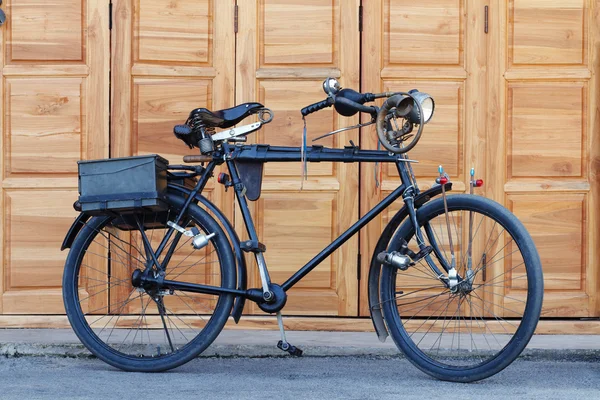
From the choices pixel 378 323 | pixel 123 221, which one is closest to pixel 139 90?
pixel 123 221

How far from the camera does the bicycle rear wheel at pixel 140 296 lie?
3.95 metres

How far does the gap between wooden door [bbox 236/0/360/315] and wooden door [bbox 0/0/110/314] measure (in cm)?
81

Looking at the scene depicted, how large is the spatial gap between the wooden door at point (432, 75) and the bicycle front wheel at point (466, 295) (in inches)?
13.6

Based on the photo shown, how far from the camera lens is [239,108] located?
3994 millimetres

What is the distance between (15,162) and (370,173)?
192cm

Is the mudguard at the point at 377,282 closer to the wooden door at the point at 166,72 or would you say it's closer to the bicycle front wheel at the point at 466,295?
the bicycle front wheel at the point at 466,295

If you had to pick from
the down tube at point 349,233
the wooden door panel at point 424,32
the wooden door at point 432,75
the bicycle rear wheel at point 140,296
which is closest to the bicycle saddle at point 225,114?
the bicycle rear wheel at point 140,296

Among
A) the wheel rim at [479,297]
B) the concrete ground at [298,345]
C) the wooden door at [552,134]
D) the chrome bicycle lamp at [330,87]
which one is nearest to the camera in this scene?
the chrome bicycle lamp at [330,87]

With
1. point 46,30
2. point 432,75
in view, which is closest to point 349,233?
point 432,75

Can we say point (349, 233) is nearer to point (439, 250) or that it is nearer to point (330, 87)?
point (439, 250)

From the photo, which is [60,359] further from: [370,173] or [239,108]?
[370,173]

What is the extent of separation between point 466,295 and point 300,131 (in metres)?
1.59

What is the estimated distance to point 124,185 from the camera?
3971mm

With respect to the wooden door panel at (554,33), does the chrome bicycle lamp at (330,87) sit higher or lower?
lower
